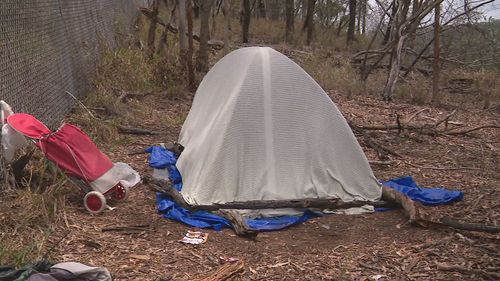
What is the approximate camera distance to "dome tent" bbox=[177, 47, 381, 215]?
199 inches

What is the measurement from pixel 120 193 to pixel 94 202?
38 centimetres

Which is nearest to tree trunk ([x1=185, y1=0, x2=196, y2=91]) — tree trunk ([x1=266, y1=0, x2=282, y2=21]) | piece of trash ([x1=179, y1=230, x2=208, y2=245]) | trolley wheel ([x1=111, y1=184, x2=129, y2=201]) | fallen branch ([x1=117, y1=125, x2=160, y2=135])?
fallen branch ([x1=117, y1=125, x2=160, y2=135])

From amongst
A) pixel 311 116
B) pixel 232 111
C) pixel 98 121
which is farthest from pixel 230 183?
pixel 98 121

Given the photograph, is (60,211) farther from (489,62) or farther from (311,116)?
(489,62)

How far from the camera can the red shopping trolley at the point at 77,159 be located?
4.67m

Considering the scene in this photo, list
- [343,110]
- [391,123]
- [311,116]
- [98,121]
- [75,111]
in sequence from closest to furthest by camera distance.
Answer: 1. [311,116]
2. [98,121]
3. [75,111]
4. [391,123]
5. [343,110]

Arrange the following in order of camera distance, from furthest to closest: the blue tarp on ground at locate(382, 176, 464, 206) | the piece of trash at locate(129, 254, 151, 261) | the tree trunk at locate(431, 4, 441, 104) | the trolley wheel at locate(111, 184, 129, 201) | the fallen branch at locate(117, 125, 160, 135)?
the tree trunk at locate(431, 4, 441, 104)
the fallen branch at locate(117, 125, 160, 135)
the blue tarp on ground at locate(382, 176, 464, 206)
the trolley wheel at locate(111, 184, 129, 201)
the piece of trash at locate(129, 254, 151, 261)

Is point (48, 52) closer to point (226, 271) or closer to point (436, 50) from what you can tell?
point (226, 271)

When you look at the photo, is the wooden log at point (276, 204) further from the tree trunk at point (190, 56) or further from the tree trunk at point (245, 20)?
the tree trunk at point (245, 20)

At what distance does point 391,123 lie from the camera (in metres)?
8.95

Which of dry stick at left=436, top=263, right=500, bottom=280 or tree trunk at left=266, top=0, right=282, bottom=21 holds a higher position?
tree trunk at left=266, top=0, right=282, bottom=21

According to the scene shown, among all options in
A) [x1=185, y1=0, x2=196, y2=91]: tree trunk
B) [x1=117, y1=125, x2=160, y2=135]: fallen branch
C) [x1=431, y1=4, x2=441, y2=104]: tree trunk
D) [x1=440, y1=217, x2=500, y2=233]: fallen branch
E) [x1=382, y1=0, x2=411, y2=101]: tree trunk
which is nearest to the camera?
[x1=440, y1=217, x2=500, y2=233]: fallen branch

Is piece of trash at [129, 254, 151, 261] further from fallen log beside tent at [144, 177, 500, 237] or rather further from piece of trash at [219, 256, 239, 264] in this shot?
fallen log beside tent at [144, 177, 500, 237]

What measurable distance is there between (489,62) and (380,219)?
35.1 ft
